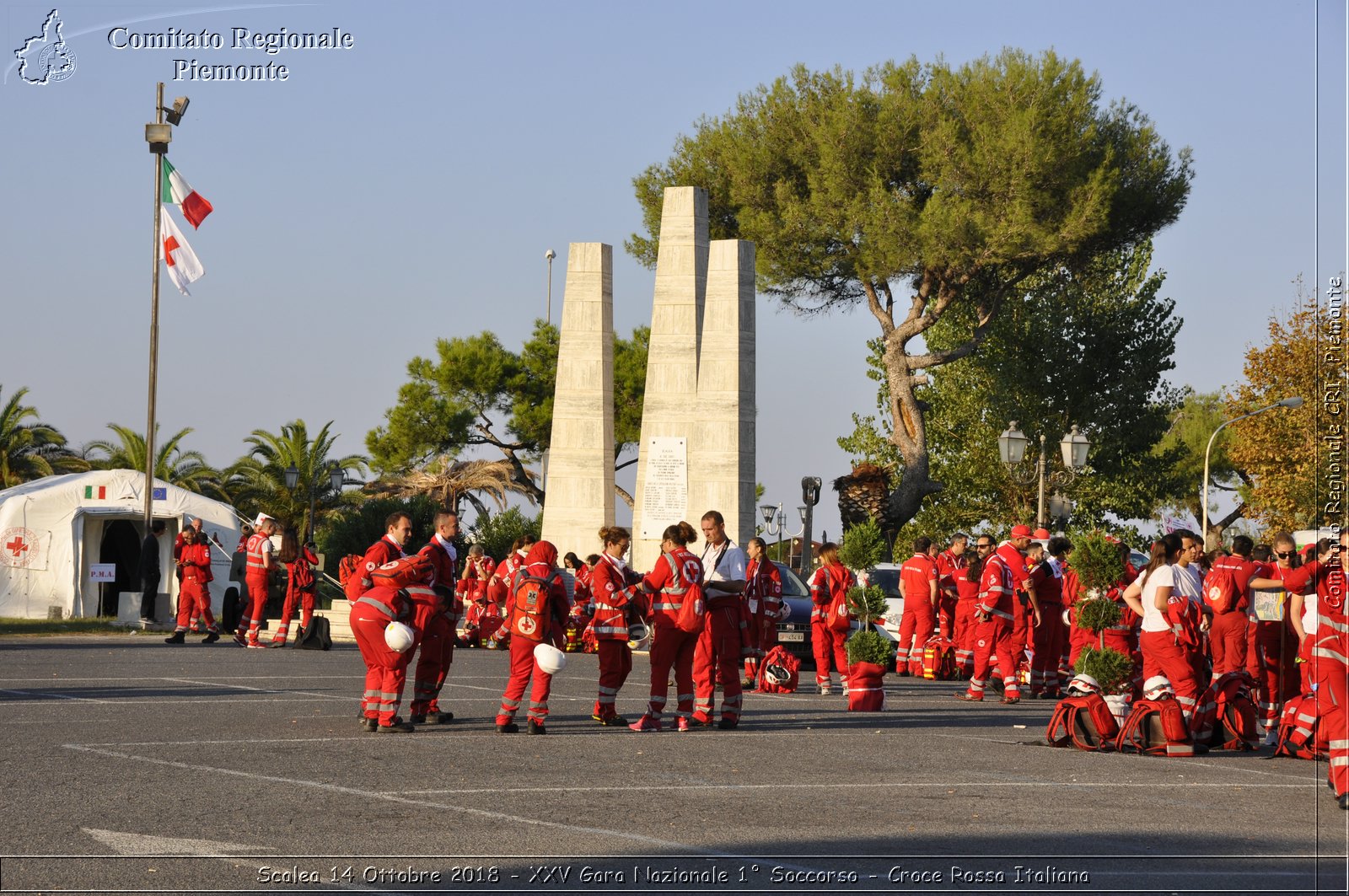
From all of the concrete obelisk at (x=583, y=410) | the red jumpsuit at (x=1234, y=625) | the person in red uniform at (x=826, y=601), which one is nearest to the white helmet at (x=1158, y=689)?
the red jumpsuit at (x=1234, y=625)

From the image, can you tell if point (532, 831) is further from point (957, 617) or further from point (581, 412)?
point (581, 412)

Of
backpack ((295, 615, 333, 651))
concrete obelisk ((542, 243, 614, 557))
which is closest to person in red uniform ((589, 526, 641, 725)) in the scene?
backpack ((295, 615, 333, 651))

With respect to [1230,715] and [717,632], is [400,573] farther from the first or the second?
[1230,715]

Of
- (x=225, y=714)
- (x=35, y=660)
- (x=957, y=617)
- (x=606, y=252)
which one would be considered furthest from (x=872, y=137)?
(x=225, y=714)

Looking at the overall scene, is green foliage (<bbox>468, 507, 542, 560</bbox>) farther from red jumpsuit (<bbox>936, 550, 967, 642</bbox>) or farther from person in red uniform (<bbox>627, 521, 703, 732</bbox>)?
person in red uniform (<bbox>627, 521, 703, 732</bbox>)

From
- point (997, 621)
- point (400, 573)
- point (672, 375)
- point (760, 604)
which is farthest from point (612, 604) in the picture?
point (672, 375)

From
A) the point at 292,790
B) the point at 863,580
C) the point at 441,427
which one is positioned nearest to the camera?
the point at 292,790

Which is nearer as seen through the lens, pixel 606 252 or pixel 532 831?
pixel 532 831

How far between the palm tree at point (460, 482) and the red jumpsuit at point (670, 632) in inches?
1637

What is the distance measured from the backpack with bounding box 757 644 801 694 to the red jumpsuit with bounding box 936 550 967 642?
104 inches

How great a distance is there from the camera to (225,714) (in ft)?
47.9

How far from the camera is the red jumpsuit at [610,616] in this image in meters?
13.7

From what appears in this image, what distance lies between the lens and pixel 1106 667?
1359cm

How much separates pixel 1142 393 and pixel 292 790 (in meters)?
39.4
